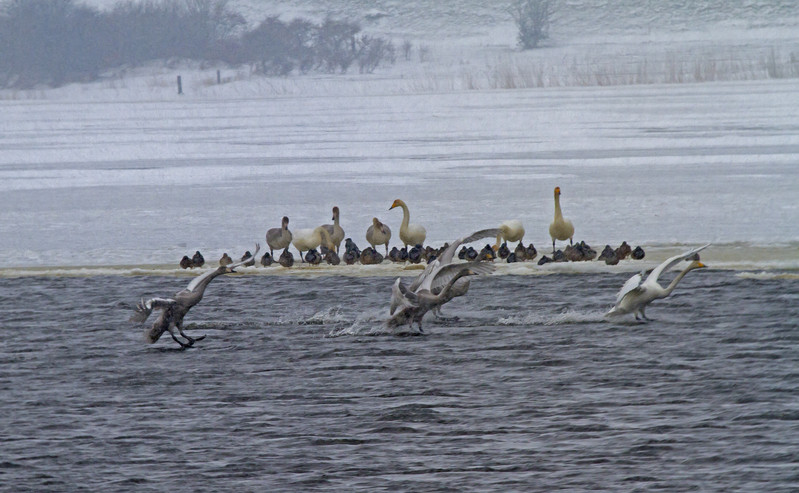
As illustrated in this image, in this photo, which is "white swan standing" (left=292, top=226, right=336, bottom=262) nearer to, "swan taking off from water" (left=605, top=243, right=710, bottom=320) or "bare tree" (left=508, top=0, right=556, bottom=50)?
"swan taking off from water" (left=605, top=243, right=710, bottom=320)

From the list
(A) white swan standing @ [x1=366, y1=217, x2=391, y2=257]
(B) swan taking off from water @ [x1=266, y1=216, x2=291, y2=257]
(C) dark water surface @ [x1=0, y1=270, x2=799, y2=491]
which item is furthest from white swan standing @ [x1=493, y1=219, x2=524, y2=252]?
(B) swan taking off from water @ [x1=266, y1=216, x2=291, y2=257]

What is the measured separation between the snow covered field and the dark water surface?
3.07m

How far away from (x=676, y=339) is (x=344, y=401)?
3097mm

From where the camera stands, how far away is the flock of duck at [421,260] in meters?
10.6

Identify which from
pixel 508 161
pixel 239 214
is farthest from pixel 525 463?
pixel 508 161

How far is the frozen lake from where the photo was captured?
16078 millimetres

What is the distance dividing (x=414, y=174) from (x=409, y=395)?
1481 centimetres

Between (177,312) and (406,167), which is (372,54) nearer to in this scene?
(406,167)

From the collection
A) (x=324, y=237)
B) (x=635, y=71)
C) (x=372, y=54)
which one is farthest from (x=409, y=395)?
(x=372, y=54)

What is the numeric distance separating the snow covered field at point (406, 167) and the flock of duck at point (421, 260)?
865 mm

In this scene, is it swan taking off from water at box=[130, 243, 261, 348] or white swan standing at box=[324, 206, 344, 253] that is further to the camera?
white swan standing at box=[324, 206, 344, 253]

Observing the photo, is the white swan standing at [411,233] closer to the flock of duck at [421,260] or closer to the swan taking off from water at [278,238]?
the flock of duck at [421,260]

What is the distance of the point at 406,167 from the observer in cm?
2475

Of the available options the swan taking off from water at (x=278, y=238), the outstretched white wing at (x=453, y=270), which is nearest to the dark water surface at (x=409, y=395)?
the outstretched white wing at (x=453, y=270)
